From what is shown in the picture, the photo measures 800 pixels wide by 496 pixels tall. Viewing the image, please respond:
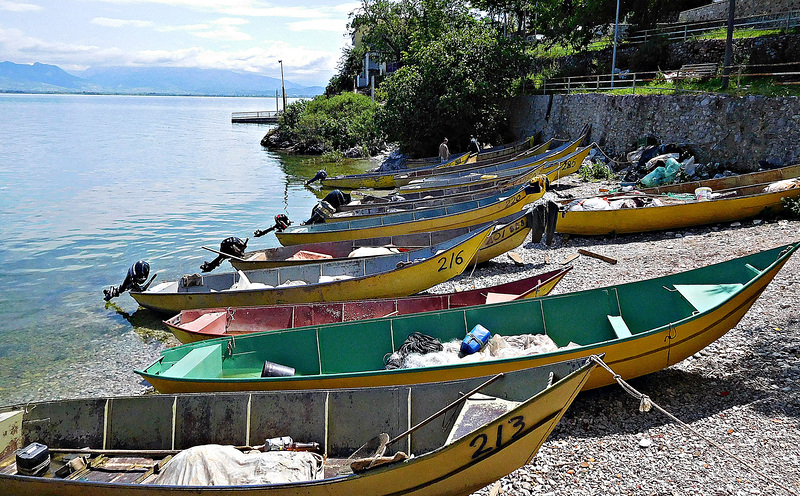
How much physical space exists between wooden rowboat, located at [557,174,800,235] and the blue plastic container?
25.9 ft

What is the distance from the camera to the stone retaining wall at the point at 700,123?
16266 mm

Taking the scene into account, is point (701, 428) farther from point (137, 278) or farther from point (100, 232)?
point (100, 232)

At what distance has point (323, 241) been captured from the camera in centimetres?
1606

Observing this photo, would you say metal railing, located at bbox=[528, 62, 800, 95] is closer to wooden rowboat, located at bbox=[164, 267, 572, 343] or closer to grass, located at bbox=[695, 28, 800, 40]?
grass, located at bbox=[695, 28, 800, 40]

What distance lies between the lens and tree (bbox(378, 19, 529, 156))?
30.4 meters

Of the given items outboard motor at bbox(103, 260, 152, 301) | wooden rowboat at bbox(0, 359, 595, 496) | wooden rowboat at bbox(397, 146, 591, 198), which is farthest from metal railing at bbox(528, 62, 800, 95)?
outboard motor at bbox(103, 260, 152, 301)

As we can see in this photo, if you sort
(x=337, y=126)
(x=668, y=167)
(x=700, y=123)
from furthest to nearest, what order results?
(x=337, y=126) → (x=700, y=123) → (x=668, y=167)

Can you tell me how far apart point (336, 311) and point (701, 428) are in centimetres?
588

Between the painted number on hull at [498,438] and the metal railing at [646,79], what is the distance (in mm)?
16137

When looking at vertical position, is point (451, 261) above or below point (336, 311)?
above

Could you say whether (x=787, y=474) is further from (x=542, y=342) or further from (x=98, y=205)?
(x=98, y=205)

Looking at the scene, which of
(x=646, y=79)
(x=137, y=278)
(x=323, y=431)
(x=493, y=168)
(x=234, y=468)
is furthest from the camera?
(x=646, y=79)

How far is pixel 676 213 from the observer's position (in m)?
14.1

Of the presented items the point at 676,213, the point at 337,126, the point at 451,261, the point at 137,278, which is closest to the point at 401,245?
the point at 451,261
